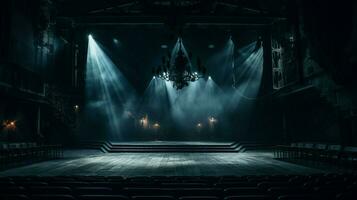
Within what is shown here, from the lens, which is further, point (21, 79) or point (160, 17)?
point (160, 17)

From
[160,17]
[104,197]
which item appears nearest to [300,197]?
[104,197]

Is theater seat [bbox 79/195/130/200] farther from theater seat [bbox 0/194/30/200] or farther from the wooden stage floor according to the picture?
the wooden stage floor

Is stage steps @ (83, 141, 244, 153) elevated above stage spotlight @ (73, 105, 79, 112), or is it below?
below

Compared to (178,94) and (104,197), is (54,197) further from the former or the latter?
(178,94)

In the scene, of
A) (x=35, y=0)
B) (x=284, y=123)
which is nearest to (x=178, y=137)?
(x=284, y=123)

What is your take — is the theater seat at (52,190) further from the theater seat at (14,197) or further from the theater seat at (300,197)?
the theater seat at (300,197)

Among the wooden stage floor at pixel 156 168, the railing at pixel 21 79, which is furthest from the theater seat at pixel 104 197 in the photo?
the railing at pixel 21 79

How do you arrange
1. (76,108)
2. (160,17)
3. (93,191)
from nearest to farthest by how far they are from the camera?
(93,191) < (160,17) < (76,108)

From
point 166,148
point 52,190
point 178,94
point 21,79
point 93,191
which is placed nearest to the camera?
point 93,191

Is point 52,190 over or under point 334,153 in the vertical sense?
over

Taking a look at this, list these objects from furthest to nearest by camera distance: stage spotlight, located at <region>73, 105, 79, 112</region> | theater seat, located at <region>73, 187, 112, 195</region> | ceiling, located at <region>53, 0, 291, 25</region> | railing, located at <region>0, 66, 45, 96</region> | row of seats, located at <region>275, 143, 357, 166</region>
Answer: stage spotlight, located at <region>73, 105, 79, 112</region>
ceiling, located at <region>53, 0, 291, 25</region>
railing, located at <region>0, 66, 45, 96</region>
row of seats, located at <region>275, 143, 357, 166</region>
theater seat, located at <region>73, 187, 112, 195</region>

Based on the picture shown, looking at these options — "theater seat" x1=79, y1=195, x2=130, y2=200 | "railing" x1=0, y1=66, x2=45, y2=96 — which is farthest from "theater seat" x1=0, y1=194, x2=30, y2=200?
"railing" x1=0, y1=66, x2=45, y2=96

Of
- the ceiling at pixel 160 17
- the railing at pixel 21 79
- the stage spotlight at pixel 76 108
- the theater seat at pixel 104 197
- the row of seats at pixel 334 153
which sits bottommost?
the row of seats at pixel 334 153

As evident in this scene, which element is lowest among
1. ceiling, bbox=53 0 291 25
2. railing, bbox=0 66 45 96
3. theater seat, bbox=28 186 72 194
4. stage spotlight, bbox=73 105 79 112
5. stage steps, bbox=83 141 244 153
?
stage steps, bbox=83 141 244 153
